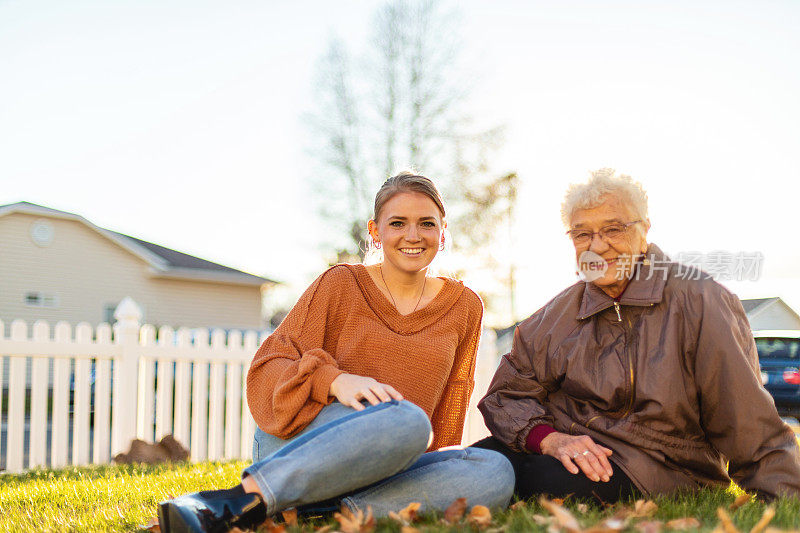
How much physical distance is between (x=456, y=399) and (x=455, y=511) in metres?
0.86

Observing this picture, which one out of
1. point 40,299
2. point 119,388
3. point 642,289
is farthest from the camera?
point 40,299

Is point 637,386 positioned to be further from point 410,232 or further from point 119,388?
point 119,388

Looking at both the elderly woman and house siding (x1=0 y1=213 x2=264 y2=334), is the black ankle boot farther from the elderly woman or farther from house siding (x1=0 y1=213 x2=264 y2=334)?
house siding (x1=0 y1=213 x2=264 y2=334)

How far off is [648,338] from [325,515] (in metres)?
1.48

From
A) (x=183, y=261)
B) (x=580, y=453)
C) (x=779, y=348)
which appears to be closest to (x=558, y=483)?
(x=580, y=453)

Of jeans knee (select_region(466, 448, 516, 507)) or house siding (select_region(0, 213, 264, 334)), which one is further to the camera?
house siding (select_region(0, 213, 264, 334))

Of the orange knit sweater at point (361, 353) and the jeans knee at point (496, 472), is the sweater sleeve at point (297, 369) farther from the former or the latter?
the jeans knee at point (496, 472)

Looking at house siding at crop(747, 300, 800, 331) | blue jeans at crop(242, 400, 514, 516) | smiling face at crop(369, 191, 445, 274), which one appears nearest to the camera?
blue jeans at crop(242, 400, 514, 516)

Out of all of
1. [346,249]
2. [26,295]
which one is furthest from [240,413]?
[26,295]

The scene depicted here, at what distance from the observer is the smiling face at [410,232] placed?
3.19 metres

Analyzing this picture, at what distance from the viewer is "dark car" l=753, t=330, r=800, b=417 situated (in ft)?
37.2

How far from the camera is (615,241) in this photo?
2941 millimetres

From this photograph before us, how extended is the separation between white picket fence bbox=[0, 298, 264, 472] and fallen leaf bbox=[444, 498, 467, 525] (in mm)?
4037

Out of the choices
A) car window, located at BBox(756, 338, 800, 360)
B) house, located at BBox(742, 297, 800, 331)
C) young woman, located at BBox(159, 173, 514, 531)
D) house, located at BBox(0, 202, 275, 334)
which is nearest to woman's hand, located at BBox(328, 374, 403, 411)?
young woman, located at BBox(159, 173, 514, 531)
